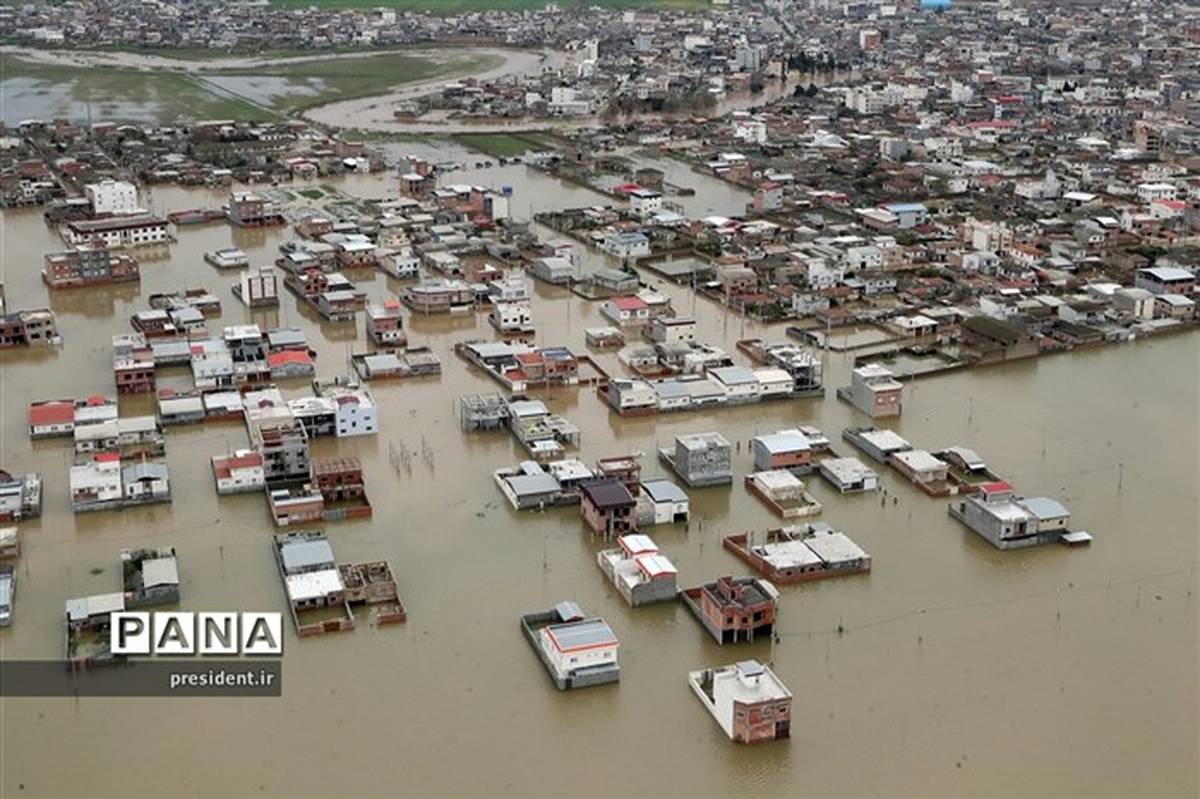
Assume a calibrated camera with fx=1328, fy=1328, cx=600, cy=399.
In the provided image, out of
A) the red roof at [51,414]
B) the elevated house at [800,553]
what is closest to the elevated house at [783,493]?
the elevated house at [800,553]

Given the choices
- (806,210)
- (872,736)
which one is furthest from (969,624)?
(806,210)

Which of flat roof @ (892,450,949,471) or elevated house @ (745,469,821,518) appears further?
flat roof @ (892,450,949,471)

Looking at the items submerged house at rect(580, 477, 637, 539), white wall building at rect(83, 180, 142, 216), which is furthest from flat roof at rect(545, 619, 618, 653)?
white wall building at rect(83, 180, 142, 216)

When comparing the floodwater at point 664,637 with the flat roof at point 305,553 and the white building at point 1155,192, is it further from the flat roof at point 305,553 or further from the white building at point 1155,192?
the white building at point 1155,192

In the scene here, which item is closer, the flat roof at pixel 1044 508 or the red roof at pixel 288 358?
the flat roof at pixel 1044 508

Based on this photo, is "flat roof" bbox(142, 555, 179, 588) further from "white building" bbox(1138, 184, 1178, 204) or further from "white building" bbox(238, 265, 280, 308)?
"white building" bbox(1138, 184, 1178, 204)

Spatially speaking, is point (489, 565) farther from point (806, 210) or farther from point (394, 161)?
point (394, 161)
